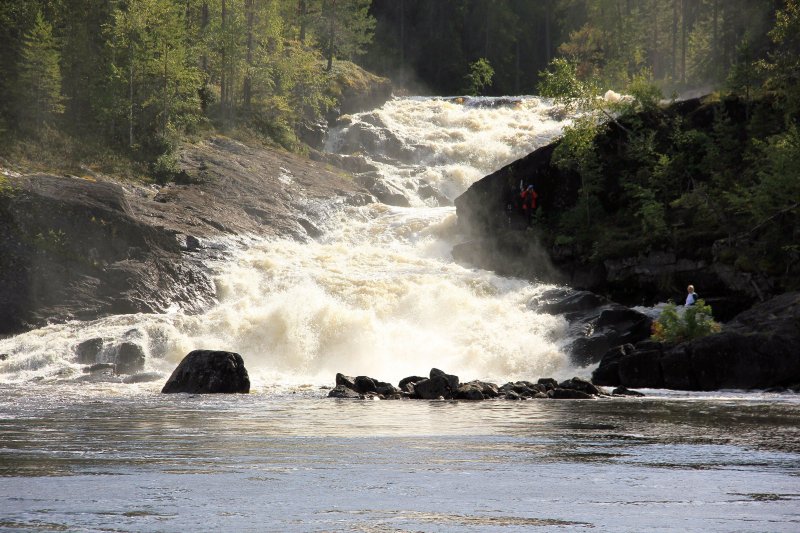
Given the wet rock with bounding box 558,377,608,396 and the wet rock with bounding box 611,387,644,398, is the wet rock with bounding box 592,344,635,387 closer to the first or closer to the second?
the wet rock with bounding box 611,387,644,398

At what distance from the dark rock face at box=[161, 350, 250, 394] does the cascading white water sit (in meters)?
4.10

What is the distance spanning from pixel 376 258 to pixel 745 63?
2302cm

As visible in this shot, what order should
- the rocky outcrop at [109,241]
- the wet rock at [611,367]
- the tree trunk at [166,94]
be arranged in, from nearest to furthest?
the wet rock at [611,367], the rocky outcrop at [109,241], the tree trunk at [166,94]

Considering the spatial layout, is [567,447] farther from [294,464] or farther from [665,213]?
[665,213]

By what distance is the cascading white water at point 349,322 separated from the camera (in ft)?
132

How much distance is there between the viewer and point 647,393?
31.8m

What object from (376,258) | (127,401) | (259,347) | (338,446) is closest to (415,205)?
(376,258)

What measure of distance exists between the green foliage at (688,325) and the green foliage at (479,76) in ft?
274

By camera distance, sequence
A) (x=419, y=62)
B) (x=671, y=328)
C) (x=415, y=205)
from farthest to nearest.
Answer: (x=419, y=62) < (x=415, y=205) < (x=671, y=328)

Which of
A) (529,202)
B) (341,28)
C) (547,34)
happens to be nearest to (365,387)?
(529,202)

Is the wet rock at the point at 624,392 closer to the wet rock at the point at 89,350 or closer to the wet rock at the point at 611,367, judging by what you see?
the wet rock at the point at 611,367

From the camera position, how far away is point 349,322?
43.1m

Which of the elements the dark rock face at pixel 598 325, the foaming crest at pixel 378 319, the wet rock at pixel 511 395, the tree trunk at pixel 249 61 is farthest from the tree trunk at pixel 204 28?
the wet rock at pixel 511 395

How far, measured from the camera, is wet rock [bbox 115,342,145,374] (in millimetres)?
38938
